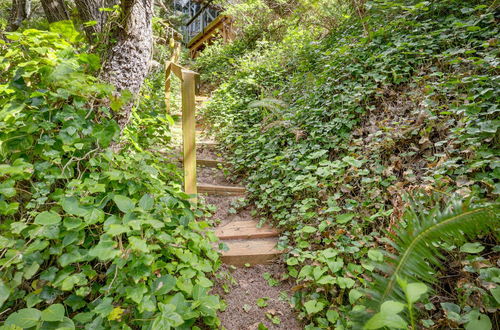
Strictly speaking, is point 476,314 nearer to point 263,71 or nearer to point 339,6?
point 263,71

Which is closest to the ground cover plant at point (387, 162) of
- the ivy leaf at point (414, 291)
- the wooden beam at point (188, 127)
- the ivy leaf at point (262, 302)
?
the ivy leaf at point (414, 291)

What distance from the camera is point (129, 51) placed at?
231cm

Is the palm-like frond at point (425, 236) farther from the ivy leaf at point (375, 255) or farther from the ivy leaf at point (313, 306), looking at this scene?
the ivy leaf at point (313, 306)

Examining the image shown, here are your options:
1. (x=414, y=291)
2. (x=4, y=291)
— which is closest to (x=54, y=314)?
(x=4, y=291)

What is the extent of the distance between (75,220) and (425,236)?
5.83 ft

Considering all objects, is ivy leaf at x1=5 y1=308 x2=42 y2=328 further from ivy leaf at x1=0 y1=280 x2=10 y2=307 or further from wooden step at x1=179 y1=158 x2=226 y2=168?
wooden step at x1=179 y1=158 x2=226 y2=168

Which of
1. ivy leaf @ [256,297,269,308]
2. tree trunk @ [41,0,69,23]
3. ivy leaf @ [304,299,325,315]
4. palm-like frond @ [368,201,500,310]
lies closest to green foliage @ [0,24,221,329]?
ivy leaf @ [256,297,269,308]

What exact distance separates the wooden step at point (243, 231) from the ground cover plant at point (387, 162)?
138 millimetres

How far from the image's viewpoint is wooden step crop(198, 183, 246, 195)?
3.56m

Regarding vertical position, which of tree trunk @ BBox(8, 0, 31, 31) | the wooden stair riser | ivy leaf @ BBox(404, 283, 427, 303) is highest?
tree trunk @ BBox(8, 0, 31, 31)

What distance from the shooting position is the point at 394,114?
113 inches

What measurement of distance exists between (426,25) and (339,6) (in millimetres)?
3196

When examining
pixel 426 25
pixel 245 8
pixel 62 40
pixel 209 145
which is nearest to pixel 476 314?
pixel 62 40

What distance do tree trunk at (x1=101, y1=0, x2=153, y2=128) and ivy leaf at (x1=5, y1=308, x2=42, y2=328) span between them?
155 centimetres
